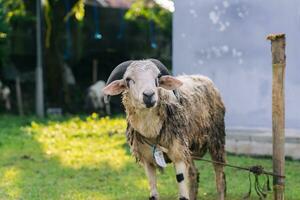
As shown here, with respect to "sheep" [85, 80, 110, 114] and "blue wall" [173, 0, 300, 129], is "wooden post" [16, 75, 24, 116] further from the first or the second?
"blue wall" [173, 0, 300, 129]

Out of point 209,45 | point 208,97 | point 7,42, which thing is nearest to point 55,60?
point 7,42

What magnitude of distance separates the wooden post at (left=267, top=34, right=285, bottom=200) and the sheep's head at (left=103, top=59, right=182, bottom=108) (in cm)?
91

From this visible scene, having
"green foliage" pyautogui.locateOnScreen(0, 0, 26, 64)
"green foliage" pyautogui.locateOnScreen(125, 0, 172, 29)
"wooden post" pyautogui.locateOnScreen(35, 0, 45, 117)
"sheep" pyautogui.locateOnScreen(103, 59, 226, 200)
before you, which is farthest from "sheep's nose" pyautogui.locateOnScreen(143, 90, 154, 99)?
"green foliage" pyautogui.locateOnScreen(125, 0, 172, 29)

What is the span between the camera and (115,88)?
558 cm

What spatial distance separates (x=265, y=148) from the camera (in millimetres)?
10164

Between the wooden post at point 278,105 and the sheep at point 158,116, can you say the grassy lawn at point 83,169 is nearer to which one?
the sheep at point 158,116

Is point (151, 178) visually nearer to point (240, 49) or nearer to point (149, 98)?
point (149, 98)

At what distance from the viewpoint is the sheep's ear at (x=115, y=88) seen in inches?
218

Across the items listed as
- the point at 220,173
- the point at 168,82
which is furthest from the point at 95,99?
the point at 168,82

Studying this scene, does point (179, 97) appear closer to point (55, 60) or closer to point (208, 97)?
point (208, 97)

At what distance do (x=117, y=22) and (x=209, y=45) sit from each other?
11646 millimetres

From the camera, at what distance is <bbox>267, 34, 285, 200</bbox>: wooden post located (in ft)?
16.9

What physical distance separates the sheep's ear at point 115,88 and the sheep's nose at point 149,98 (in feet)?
1.32

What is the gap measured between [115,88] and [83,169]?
4301 mm
